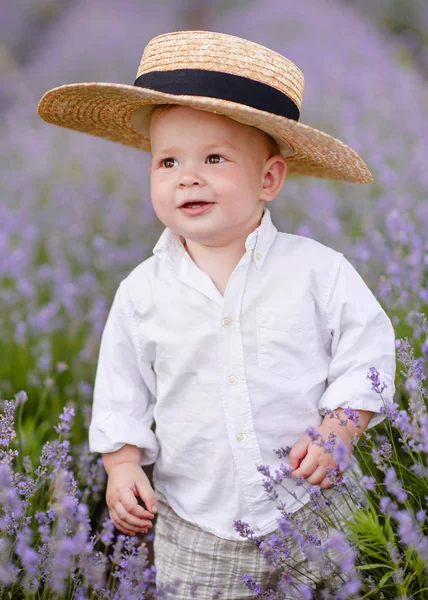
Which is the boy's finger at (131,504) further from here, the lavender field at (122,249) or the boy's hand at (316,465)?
the boy's hand at (316,465)

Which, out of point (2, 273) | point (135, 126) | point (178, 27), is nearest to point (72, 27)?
point (178, 27)

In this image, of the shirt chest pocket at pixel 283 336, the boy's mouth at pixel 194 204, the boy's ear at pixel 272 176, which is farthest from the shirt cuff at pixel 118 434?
the boy's ear at pixel 272 176

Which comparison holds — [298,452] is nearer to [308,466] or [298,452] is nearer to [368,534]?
[308,466]

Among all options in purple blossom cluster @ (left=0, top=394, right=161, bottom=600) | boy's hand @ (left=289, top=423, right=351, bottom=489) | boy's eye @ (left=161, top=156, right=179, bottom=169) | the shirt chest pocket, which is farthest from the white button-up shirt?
purple blossom cluster @ (left=0, top=394, right=161, bottom=600)

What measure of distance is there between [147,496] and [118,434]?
0.69 ft

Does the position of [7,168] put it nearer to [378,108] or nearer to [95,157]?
[95,157]

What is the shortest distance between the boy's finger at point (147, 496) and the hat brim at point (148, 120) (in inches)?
43.4

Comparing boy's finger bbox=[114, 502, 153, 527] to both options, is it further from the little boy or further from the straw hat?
the straw hat

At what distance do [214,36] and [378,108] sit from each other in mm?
3673

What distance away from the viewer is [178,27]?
8.98 metres

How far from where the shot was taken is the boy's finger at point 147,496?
84.0 inches

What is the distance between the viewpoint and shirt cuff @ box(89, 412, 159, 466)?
7.32 feet

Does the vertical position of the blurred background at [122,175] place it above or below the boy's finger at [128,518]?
above

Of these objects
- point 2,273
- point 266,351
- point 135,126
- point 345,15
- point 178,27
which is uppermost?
point 345,15
